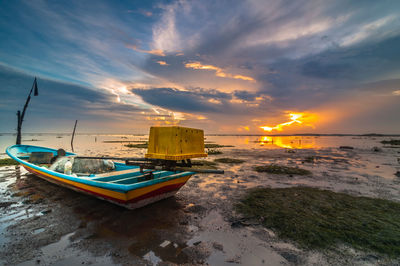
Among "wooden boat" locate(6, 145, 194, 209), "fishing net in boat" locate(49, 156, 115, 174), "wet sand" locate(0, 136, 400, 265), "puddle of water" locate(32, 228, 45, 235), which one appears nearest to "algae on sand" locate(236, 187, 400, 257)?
"wet sand" locate(0, 136, 400, 265)

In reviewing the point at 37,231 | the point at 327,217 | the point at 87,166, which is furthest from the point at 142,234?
the point at 327,217

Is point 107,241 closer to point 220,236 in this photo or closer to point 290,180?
point 220,236

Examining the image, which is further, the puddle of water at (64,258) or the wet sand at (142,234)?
the wet sand at (142,234)

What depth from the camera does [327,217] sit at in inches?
225

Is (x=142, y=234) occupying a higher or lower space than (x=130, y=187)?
lower

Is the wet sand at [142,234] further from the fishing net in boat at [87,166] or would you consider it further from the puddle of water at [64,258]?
the fishing net in boat at [87,166]

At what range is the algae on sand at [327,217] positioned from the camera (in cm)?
439

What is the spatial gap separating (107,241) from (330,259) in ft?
17.7

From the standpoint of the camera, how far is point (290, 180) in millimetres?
10703

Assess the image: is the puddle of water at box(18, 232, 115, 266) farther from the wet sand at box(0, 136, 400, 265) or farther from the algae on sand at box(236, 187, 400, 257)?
the algae on sand at box(236, 187, 400, 257)

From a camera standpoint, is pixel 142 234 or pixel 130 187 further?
pixel 130 187

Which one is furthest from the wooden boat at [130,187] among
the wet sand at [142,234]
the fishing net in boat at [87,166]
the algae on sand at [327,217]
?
the algae on sand at [327,217]

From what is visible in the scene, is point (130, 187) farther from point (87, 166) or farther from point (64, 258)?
point (87, 166)

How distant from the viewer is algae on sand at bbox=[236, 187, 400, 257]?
4391 mm
